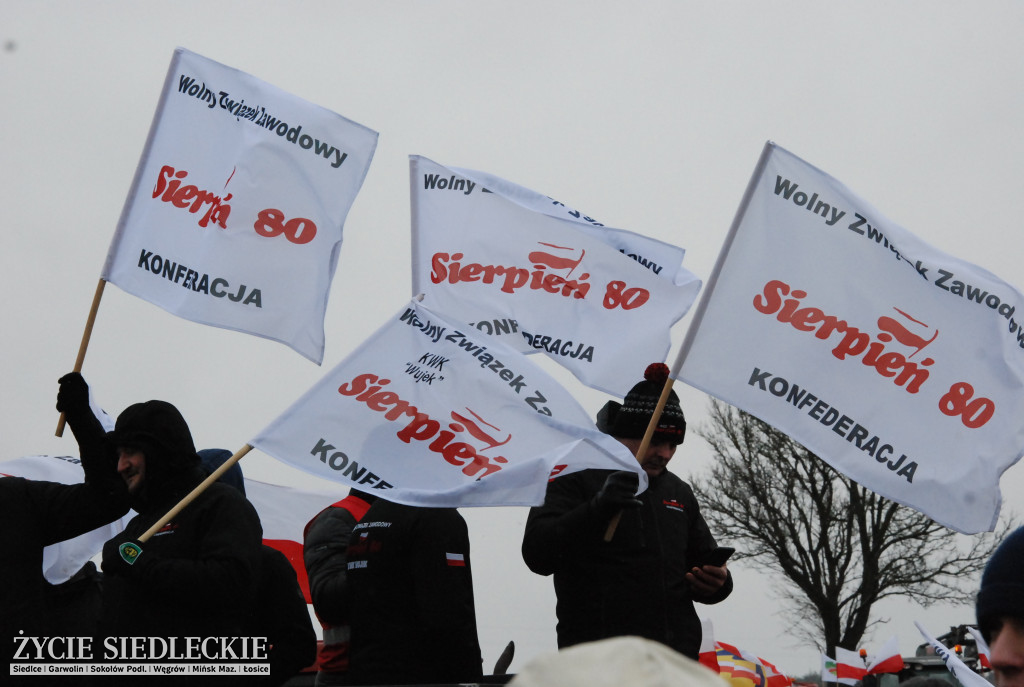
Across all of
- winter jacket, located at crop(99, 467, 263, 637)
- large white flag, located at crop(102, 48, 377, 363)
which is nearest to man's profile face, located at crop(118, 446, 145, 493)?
winter jacket, located at crop(99, 467, 263, 637)

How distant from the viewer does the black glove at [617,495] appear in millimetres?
4605

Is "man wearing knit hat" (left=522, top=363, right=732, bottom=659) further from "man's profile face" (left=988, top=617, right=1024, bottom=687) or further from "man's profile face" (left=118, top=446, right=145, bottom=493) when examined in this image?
"man's profile face" (left=988, top=617, right=1024, bottom=687)

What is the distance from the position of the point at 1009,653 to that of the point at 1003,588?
12cm

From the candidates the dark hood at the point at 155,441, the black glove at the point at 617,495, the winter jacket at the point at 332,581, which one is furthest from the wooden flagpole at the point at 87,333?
the black glove at the point at 617,495

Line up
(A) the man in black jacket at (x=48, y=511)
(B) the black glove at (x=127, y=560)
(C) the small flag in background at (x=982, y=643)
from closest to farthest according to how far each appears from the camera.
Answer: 1. (C) the small flag in background at (x=982, y=643)
2. (B) the black glove at (x=127, y=560)
3. (A) the man in black jacket at (x=48, y=511)

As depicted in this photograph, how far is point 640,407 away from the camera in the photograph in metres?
5.36

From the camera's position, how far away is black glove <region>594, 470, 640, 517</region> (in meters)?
4.61

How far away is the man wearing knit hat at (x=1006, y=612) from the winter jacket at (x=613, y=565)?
2.46m

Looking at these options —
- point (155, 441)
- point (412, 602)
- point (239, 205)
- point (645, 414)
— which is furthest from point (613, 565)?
point (239, 205)

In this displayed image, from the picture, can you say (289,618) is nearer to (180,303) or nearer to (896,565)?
(180,303)

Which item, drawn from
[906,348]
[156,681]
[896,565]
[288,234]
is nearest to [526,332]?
[288,234]

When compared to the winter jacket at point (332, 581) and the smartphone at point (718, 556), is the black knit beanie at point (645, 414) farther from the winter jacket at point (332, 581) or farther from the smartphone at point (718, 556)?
the winter jacket at point (332, 581)

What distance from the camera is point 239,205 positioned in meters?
6.23

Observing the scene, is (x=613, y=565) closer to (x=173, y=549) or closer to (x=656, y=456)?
(x=656, y=456)
